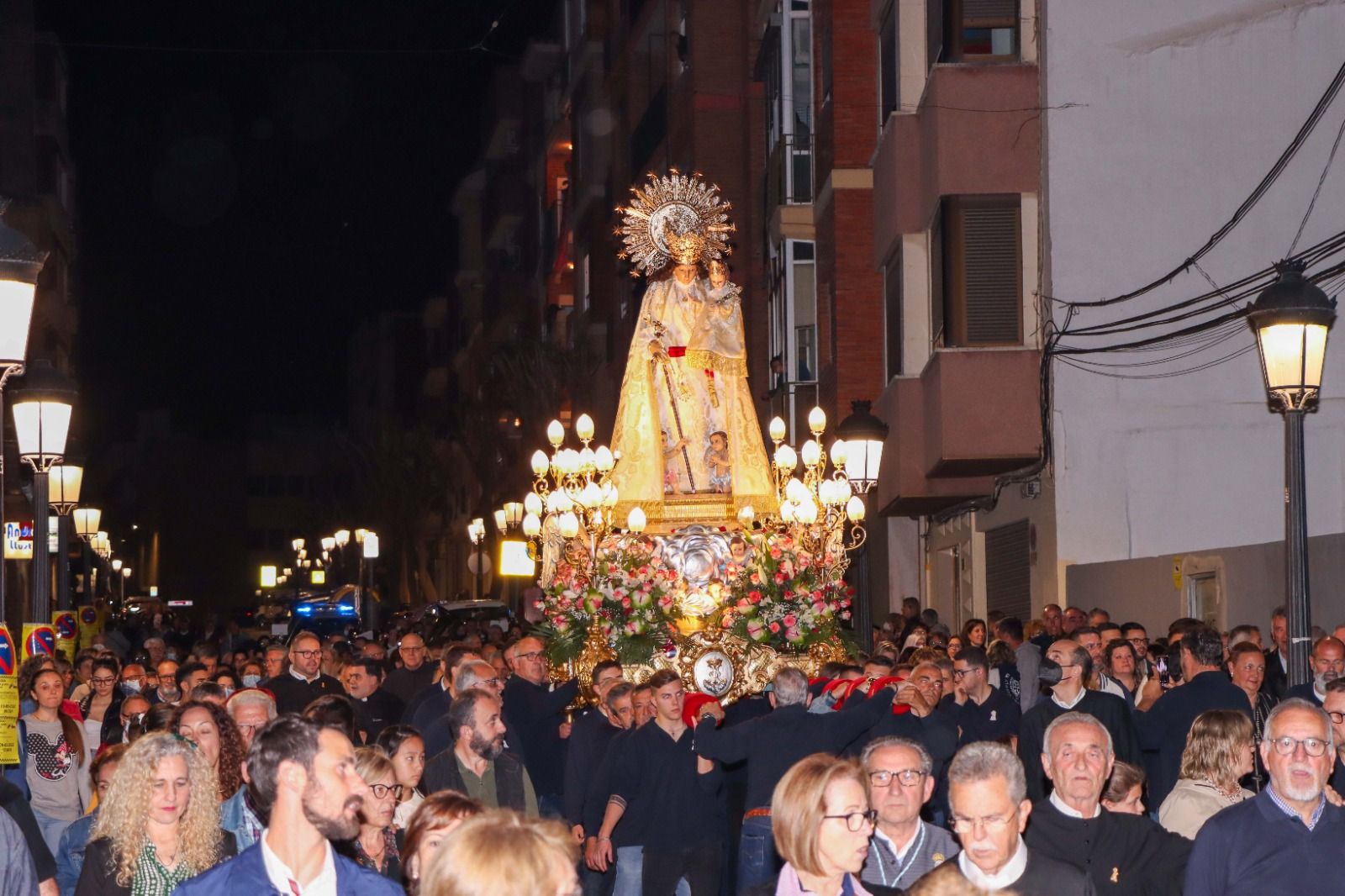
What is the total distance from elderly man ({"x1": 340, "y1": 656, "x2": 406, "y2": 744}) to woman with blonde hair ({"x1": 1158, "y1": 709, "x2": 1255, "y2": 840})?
22.8 feet

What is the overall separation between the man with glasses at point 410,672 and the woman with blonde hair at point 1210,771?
9.48 metres

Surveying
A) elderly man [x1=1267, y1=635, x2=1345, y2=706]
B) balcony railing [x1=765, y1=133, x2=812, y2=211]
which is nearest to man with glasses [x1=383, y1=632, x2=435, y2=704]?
elderly man [x1=1267, y1=635, x2=1345, y2=706]

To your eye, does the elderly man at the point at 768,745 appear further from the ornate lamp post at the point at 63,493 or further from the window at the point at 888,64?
the window at the point at 888,64

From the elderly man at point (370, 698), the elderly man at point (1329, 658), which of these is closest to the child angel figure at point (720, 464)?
the elderly man at point (370, 698)

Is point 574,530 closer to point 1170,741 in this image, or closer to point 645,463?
point 645,463

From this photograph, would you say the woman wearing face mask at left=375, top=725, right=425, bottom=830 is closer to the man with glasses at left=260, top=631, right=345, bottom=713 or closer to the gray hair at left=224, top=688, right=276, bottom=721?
the gray hair at left=224, top=688, right=276, bottom=721

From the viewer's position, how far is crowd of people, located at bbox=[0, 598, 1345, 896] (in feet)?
19.2

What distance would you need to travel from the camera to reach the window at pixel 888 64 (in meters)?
26.1

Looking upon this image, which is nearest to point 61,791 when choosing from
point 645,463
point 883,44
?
point 645,463

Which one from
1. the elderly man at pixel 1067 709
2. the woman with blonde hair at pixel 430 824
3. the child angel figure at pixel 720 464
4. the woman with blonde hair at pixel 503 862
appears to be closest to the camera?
the woman with blonde hair at pixel 503 862

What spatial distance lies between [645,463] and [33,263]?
10.5 metres

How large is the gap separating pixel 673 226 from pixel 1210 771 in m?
13.3

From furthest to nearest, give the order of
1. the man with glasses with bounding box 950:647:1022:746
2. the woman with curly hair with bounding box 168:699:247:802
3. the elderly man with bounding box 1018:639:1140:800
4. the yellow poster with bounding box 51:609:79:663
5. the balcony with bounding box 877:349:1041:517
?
the balcony with bounding box 877:349:1041:517
the yellow poster with bounding box 51:609:79:663
the man with glasses with bounding box 950:647:1022:746
the elderly man with bounding box 1018:639:1140:800
the woman with curly hair with bounding box 168:699:247:802

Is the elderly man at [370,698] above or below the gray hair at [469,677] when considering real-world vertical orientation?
below
